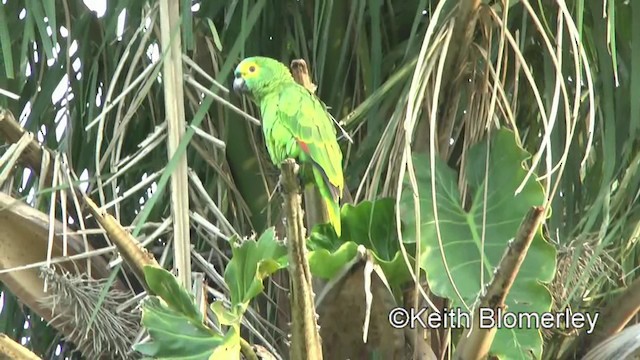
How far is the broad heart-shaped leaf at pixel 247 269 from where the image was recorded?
1.11 metres

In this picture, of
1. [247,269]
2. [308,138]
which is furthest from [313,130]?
A: [247,269]

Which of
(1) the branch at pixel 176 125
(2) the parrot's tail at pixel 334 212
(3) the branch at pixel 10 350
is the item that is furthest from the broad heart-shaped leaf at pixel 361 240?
(3) the branch at pixel 10 350

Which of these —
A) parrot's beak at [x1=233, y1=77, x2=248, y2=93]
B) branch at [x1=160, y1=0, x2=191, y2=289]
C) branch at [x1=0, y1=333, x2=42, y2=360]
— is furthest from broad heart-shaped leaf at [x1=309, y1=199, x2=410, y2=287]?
branch at [x1=0, y1=333, x2=42, y2=360]

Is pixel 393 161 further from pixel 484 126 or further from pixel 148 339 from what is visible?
pixel 148 339

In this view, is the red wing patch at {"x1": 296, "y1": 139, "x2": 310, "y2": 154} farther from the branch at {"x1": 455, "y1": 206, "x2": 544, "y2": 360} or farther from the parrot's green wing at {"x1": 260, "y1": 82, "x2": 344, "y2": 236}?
the branch at {"x1": 455, "y1": 206, "x2": 544, "y2": 360}

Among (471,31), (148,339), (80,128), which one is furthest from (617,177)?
(80,128)

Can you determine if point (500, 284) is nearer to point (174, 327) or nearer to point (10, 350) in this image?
point (174, 327)

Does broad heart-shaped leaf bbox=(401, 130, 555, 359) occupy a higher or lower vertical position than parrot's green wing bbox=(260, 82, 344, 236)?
lower

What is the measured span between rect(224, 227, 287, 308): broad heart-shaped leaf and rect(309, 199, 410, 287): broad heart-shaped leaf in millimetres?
82

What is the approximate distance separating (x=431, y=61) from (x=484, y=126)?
0.64 ft

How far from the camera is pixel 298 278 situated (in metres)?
1.00

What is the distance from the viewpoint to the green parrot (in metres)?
1.29

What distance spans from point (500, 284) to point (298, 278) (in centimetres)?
21

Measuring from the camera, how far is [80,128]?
1585 mm
